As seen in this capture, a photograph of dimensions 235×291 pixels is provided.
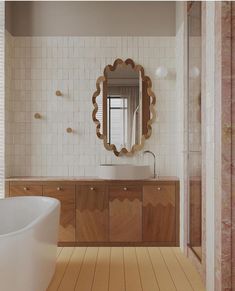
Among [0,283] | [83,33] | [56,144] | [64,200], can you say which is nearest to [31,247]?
[0,283]

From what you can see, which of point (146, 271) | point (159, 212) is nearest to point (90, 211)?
point (159, 212)

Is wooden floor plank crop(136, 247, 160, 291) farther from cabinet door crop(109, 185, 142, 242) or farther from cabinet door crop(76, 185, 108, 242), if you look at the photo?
cabinet door crop(76, 185, 108, 242)

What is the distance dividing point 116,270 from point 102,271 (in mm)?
131

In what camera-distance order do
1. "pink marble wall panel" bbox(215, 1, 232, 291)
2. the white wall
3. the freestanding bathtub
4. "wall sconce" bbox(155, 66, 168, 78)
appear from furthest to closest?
1. the white wall
2. "wall sconce" bbox(155, 66, 168, 78)
3. "pink marble wall panel" bbox(215, 1, 232, 291)
4. the freestanding bathtub

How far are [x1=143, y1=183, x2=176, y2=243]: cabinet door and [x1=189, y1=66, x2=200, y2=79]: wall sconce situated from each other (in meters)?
1.23

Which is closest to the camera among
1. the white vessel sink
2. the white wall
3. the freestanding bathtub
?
the freestanding bathtub

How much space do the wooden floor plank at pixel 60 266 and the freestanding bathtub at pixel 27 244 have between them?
0.09 m

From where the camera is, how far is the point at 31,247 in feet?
8.36

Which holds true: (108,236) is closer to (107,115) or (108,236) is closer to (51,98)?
(107,115)

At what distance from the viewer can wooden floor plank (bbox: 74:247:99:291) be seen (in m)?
3.34

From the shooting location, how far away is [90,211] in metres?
4.52

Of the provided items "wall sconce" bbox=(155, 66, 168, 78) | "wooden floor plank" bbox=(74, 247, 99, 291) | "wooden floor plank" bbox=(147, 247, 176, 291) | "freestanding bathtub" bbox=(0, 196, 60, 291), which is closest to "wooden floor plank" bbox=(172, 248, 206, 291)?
"wooden floor plank" bbox=(147, 247, 176, 291)

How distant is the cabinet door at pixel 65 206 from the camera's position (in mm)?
4512

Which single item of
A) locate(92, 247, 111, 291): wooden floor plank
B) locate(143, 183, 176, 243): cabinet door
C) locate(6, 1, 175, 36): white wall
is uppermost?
locate(6, 1, 175, 36): white wall
